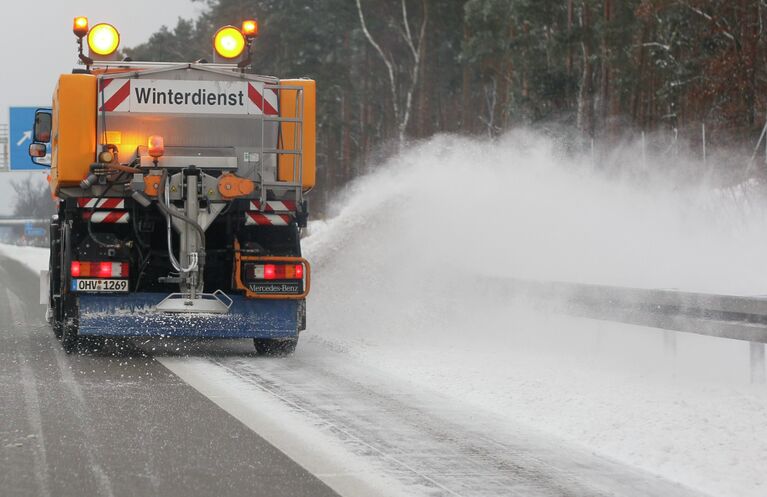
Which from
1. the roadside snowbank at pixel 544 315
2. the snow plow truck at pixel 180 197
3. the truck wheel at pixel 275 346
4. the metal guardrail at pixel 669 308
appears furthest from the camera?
the truck wheel at pixel 275 346

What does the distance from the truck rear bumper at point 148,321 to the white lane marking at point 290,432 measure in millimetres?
566

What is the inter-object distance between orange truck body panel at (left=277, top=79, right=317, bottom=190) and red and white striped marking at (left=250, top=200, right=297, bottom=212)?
0.75ft

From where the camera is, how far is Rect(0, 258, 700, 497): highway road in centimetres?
625

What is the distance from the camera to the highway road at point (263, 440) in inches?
246

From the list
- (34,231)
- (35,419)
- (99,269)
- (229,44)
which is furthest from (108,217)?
(34,231)

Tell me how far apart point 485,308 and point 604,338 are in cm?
180

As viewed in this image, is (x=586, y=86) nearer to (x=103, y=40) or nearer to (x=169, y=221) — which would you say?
(x=103, y=40)

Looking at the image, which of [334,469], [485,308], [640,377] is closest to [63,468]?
[334,469]

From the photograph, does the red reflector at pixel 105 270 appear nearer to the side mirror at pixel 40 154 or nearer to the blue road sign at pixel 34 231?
the side mirror at pixel 40 154

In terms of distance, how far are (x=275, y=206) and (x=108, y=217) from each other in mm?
1447

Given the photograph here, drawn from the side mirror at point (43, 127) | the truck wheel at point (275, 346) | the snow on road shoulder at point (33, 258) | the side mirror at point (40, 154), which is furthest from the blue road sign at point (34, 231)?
the truck wheel at point (275, 346)

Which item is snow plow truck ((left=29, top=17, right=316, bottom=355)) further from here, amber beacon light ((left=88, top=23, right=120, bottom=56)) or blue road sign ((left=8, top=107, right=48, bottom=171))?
blue road sign ((left=8, top=107, right=48, bottom=171))

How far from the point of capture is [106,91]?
455 inches

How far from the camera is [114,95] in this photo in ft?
38.1
